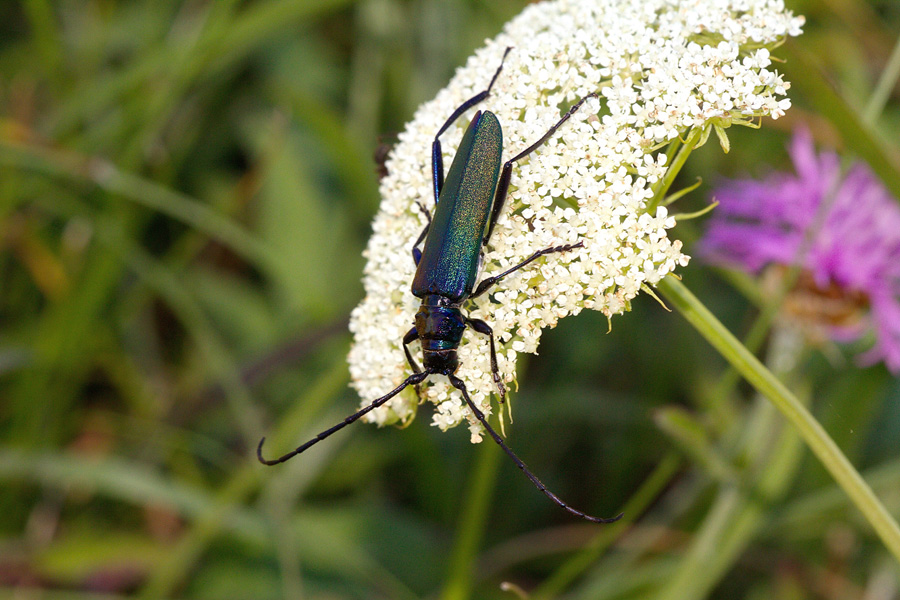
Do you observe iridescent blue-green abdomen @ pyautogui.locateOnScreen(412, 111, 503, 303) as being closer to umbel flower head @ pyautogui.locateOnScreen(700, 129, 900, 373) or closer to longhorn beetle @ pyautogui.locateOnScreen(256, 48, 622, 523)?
longhorn beetle @ pyautogui.locateOnScreen(256, 48, 622, 523)

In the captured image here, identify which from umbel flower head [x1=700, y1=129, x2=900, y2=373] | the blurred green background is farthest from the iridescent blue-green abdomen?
umbel flower head [x1=700, y1=129, x2=900, y2=373]

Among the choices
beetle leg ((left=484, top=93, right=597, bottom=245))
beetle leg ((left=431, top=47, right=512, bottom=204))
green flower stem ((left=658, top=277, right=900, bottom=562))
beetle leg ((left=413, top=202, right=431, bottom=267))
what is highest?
beetle leg ((left=431, top=47, right=512, bottom=204))

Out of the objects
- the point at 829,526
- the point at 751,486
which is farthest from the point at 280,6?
the point at 829,526

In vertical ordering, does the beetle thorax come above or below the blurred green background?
below

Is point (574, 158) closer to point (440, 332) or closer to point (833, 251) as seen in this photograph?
point (440, 332)

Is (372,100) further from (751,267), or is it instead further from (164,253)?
(751,267)

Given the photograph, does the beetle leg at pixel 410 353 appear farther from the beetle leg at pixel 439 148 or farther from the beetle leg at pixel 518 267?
the beetle leg at pixel 439 148

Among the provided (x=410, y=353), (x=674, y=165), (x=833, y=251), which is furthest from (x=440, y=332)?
(x=833, y=251)

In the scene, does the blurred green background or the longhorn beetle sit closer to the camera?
the longhorn beetle
